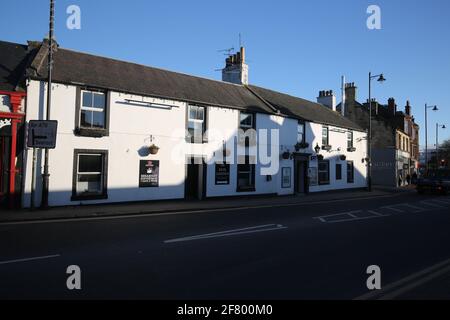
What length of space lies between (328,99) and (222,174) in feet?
68.5

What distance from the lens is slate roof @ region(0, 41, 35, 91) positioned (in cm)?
1440

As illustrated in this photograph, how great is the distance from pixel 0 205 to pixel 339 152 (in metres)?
25.1

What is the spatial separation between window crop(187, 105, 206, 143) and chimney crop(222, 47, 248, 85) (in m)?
8.49

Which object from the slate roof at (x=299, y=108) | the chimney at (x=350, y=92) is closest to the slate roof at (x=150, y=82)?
the slate roof at (x=299, y=108)

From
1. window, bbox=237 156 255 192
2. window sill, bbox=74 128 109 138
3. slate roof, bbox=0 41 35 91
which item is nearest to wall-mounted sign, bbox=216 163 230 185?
window, bbox=237 156 255 192

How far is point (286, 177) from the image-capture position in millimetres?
24375

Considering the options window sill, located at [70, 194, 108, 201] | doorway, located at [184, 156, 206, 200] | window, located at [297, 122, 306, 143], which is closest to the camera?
window sill, located at [70, 194, 108, 201]

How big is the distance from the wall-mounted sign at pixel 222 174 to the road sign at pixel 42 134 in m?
9.40

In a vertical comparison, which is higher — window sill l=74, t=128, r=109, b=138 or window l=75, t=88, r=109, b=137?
window l=75, t=88, r=109, b=137

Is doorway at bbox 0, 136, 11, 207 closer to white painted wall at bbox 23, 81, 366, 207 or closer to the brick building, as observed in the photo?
white painted wall at bbox 23, 81, 366, 207

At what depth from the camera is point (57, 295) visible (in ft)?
16.4

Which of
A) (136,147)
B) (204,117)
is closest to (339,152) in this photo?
(204,117)

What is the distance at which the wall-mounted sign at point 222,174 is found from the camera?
796 inches

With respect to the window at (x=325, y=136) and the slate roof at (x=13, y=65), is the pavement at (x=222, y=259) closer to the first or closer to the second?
the slate roof at (x=13, y=65)
